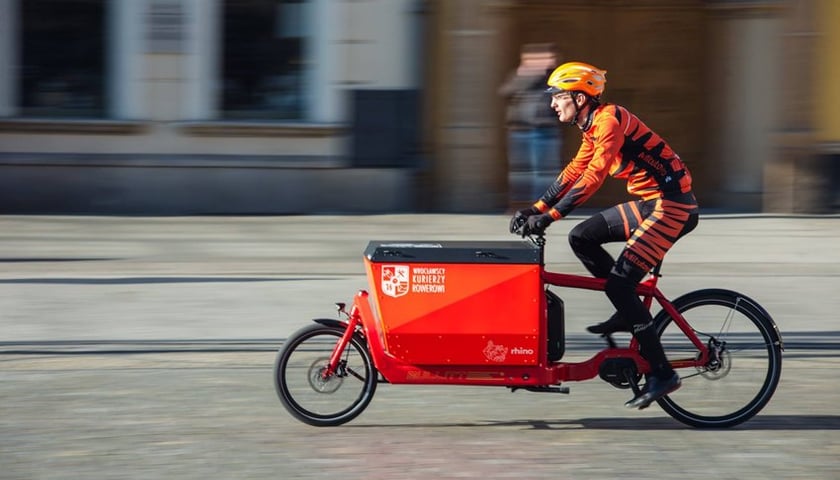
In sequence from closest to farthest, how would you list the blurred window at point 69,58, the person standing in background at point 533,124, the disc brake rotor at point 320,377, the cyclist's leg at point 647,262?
1. the cyclist's leg at point 647,262
2. the disc brake rotor at point 320,377
3. the person standing in background at point 533,124
4. the blurred window at point 69,58

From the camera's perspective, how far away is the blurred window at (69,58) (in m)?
13.2

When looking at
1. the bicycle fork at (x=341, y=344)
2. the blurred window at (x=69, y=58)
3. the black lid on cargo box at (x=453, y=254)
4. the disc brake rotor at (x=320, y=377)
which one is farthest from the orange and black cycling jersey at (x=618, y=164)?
the blurred window at (x=69, y=58)

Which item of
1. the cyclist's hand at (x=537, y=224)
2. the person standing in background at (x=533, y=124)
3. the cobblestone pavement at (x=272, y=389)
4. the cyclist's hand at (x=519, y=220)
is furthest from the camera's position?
the person standing in background at (x=533, y=124)

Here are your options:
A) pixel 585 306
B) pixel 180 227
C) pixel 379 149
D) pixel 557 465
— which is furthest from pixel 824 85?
pixel 557 465

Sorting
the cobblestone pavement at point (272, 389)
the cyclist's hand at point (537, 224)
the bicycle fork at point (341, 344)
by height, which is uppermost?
the cyclist's hand at point (537, 224)

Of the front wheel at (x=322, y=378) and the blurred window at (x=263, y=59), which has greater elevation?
the blurred window at (x=263, y=59)

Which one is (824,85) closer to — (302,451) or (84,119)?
(84,119)

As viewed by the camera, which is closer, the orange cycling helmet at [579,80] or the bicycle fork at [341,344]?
the orange cycling helmet at [579,80]

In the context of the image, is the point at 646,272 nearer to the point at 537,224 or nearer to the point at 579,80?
the point at 537,224

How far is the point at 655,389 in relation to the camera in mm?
5656

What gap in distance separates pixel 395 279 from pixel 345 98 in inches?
303

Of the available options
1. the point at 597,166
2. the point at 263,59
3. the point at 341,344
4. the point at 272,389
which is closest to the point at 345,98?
the point at 263,59

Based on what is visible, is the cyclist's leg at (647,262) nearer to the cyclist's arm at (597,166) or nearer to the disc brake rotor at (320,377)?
the cyclist's arm at (597,166)

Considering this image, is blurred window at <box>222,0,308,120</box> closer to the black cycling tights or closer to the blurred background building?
the blurred background building
